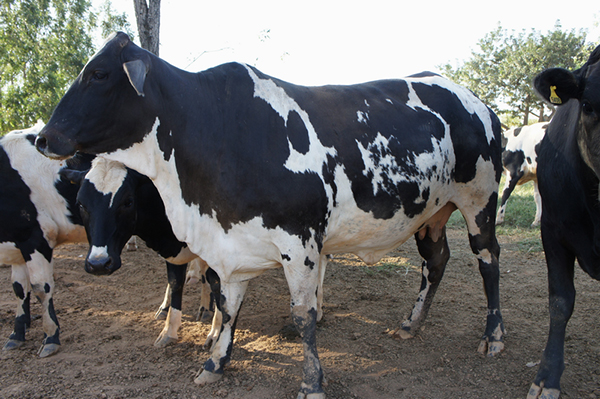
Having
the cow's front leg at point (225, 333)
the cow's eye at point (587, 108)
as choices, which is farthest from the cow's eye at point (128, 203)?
the cow's eye at point (587, 108)

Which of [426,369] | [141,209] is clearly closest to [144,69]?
[141,209]

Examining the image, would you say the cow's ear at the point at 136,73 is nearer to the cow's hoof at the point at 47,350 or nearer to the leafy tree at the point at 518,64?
the cow's hoof at the point at 47,350

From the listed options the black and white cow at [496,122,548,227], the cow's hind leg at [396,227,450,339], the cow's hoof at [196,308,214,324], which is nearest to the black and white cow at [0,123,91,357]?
the cow's hoof at [196,308,214,324]

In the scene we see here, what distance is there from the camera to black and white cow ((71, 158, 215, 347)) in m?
3.76

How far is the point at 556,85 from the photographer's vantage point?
262cm

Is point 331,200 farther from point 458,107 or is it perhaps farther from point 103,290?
point 103,290

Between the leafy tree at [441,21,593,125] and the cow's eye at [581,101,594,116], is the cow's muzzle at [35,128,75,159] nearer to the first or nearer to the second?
the cow's eye at [581,101,594,116]

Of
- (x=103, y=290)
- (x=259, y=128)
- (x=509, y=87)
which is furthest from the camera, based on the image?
(x=509, y=87)

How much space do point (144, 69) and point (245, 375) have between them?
2546mm

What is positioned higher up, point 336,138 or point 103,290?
point 336,138

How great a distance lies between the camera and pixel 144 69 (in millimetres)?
2959

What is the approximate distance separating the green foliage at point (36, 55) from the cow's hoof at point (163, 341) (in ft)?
44.3

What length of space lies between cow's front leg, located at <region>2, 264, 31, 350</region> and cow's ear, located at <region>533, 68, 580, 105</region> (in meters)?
5.18

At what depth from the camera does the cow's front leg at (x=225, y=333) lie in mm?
3498
